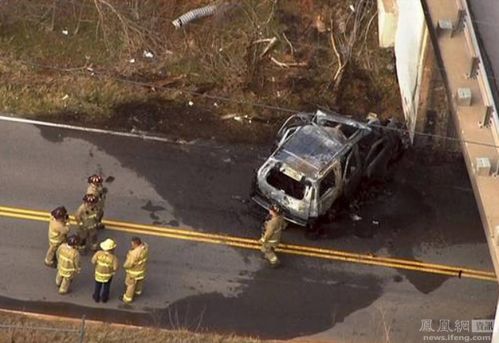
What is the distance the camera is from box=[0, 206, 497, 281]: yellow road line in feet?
61.4

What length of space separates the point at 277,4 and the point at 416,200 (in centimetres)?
587

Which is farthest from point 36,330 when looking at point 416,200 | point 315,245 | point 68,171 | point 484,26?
point 484,26

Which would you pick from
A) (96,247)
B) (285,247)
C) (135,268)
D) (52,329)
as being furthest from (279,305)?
(52,329)

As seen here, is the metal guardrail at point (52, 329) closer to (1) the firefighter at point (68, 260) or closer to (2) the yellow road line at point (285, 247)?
(1) the firefighter at point (68, 260)

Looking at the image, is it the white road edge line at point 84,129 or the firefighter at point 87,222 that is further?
the white road edge line at point 84,129

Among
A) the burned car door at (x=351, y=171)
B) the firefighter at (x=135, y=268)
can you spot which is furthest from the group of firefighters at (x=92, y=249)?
the burned car door at (x=351, y=171)

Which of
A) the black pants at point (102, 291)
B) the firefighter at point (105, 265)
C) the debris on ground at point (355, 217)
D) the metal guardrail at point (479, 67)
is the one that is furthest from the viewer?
the debris on ground at point (355, 217)

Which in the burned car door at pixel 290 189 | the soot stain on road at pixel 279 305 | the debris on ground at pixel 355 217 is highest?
the burned car door at pixel 290 189

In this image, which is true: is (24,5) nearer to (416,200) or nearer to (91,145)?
(91,145)

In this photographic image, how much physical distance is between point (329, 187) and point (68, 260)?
15.8ft

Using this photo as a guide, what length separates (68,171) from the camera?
64.4ft

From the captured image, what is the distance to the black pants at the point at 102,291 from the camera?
1708 cm

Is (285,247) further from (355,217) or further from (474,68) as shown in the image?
(474,68)

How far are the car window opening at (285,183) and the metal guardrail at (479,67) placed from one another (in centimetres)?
361
